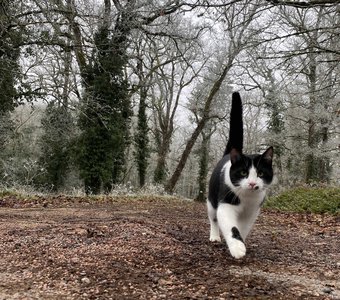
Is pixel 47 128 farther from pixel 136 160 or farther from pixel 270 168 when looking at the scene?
pixel 270 168

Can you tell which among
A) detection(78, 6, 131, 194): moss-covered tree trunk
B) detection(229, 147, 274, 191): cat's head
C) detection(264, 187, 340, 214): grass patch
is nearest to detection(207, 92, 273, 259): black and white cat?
detection(229, 147, 274, 191): cat's head

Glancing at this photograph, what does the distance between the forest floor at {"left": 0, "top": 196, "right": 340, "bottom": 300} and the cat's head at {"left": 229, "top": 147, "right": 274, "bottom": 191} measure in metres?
0.67

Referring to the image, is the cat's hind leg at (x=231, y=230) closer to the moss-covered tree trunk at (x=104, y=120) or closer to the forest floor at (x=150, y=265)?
the forest floor at (x=150, y=265)

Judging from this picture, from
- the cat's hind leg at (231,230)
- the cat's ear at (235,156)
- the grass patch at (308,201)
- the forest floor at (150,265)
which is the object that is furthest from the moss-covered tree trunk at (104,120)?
the cat's hind leg at (231,230)

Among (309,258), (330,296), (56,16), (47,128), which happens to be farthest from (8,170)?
(330,296)

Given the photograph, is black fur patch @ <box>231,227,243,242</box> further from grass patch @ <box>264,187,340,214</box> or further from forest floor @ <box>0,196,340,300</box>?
grass patch @ <box>264,187,340,214</box>

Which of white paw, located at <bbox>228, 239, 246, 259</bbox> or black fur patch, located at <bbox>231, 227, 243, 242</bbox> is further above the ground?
black fur patch, located at <bbox>231, 227, 243, 242</bbox>

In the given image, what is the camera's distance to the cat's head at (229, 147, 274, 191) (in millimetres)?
3527

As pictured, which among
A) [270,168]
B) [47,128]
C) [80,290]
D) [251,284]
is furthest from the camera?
[47,128]

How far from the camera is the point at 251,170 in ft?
11.8

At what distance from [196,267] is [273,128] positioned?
80.6 feet

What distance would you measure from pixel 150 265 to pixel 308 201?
8611mm

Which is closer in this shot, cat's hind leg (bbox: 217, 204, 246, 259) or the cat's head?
cat's hind leg (bbox: 217, 204, 246, 259)

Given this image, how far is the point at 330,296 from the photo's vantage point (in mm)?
2818
